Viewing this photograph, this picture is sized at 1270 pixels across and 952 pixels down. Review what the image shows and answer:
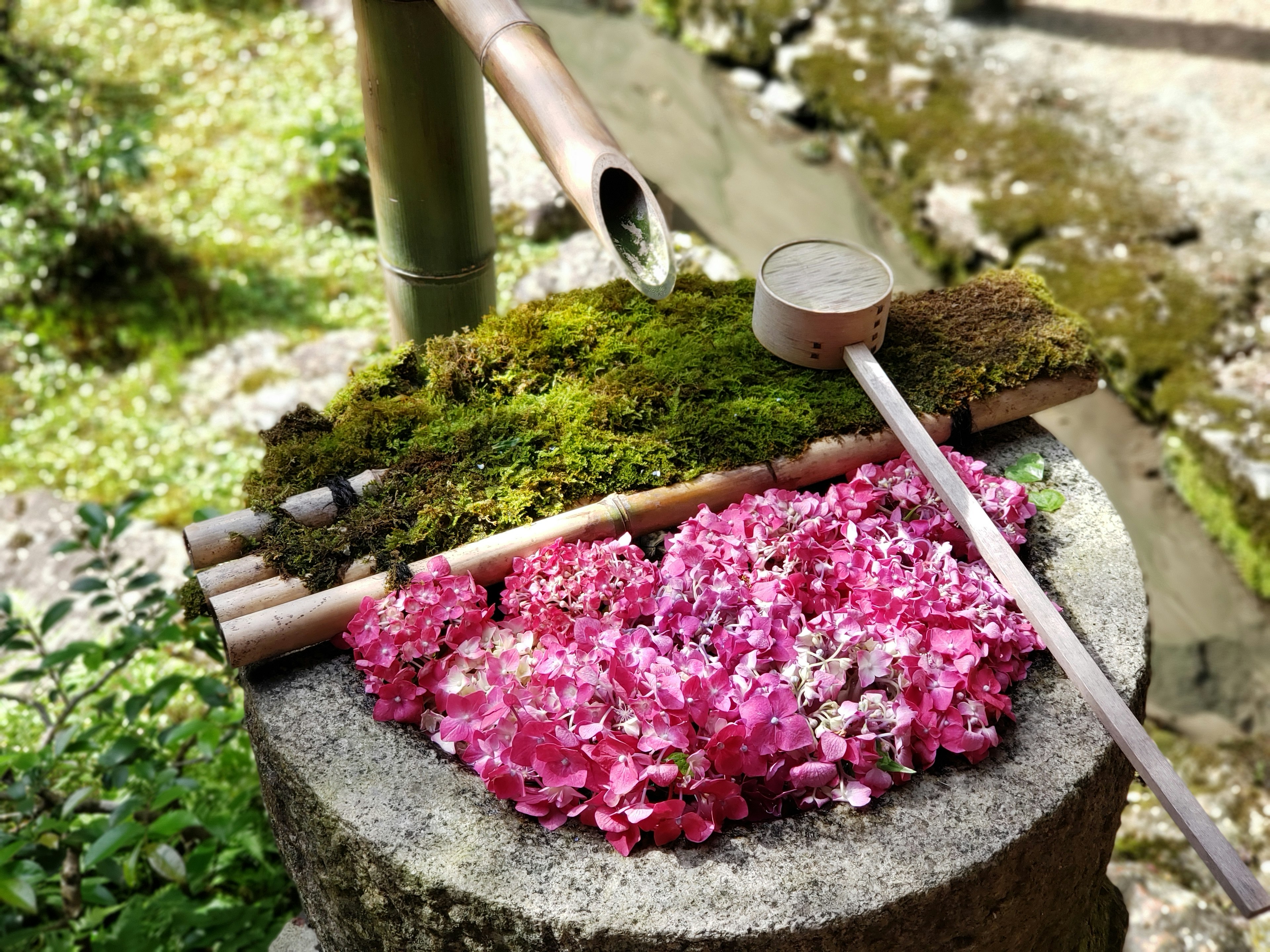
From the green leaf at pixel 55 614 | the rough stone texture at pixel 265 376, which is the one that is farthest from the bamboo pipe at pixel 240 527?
the rough stone texture at pixel 265 376

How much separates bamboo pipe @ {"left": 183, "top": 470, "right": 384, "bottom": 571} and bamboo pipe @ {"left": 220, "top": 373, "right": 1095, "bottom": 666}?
109 millimetres

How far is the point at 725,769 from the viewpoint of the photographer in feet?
5.60

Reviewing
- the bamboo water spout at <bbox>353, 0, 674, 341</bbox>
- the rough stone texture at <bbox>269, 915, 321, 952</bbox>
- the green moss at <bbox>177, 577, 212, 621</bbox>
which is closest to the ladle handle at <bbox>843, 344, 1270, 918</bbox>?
the bamboo water spout at <bbox>353, 0, 674, 341</bbox>

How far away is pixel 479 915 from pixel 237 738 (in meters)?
2.14

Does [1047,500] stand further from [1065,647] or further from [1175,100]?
[1175,100]

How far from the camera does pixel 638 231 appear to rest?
1.93m

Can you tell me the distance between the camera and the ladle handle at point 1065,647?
5.27 feet

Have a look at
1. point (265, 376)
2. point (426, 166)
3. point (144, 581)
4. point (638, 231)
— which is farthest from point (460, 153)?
point (265, 376)

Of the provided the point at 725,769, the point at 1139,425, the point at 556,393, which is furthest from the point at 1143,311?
the point at 725,769

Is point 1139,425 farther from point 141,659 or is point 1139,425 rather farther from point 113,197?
point 113,197

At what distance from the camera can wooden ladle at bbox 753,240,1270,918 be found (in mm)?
1640

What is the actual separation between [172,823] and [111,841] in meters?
0.16

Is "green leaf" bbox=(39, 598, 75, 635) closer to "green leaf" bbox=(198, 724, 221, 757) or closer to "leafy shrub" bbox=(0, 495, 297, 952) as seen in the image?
"leafy shrub" bbox=(0, 495, 297, 952)

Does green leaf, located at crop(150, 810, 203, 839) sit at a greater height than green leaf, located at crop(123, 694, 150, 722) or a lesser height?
lesser
